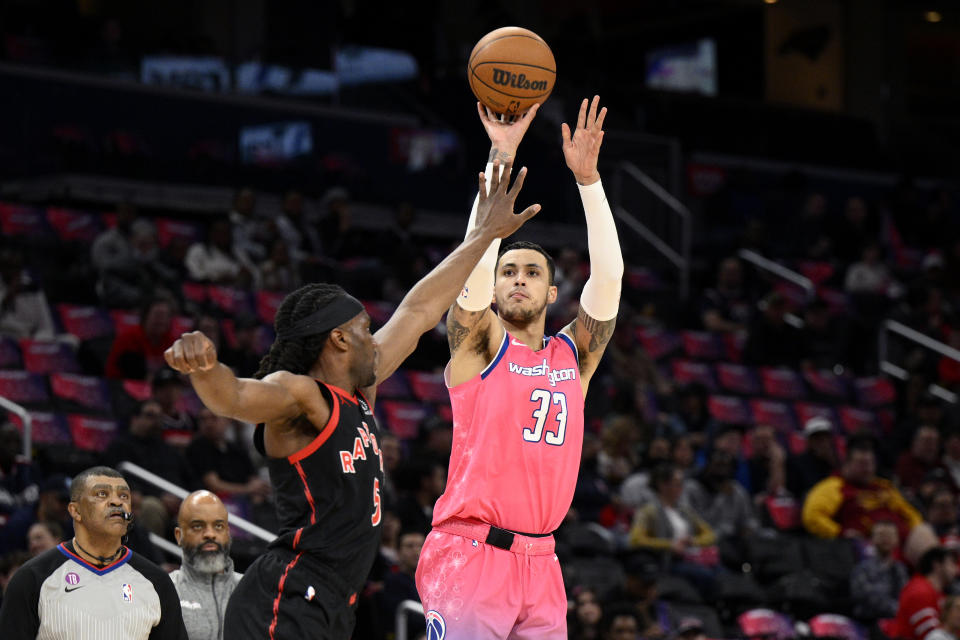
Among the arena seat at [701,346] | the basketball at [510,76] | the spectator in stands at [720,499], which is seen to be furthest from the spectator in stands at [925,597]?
the basketball at [510,76]

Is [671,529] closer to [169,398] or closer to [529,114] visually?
[169,398]

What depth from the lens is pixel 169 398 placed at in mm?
10672

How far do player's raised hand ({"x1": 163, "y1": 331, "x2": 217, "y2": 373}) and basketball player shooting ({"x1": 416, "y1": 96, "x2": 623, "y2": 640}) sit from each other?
1.84 m

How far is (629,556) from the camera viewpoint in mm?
11406

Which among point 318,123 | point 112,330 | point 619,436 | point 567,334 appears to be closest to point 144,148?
point 318,123

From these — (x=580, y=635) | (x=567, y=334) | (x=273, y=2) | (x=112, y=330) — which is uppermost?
(x=273, y=2)

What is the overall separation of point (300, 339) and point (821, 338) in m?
12.9

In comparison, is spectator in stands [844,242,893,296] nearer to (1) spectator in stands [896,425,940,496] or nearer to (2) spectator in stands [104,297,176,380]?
(1) spectator in stands [896,425,940,496]

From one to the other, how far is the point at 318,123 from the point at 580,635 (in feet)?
32.9

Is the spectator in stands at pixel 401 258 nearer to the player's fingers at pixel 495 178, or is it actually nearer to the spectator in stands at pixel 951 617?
the spectator in stands at pixel 951 617

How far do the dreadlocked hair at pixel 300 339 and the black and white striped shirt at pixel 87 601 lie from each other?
1749 millimetres

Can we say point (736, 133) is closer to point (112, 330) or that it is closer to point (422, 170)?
point (422, 170)

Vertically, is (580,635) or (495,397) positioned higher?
(495,397)

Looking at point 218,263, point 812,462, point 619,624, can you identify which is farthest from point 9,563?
point 812,462
